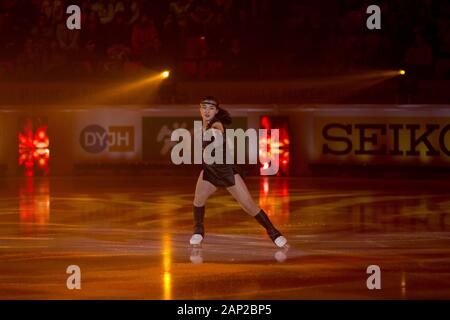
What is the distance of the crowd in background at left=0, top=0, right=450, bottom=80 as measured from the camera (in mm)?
23812

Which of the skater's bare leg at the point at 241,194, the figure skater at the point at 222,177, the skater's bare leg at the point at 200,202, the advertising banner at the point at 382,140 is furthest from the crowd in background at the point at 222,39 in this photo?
the skater's bare leg at the point at 241,194

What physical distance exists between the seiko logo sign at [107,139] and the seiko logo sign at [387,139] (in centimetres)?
520

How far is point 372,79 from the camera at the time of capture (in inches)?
931

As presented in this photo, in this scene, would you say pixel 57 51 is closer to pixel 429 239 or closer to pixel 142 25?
pixel 142 25

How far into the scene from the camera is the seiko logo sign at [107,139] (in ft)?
79.2

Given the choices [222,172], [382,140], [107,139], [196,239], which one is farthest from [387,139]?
[222,172]

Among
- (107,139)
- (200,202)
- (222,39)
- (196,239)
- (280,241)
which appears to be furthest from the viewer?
(222,39)

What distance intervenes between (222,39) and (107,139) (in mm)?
4238

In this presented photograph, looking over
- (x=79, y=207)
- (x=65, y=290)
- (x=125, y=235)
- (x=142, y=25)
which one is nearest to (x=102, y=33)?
(x=142, y=25)

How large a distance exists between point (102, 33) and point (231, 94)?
449cm

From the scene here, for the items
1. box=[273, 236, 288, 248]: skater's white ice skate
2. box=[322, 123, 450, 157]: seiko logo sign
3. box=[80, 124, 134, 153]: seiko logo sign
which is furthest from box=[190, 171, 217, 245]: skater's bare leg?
box=[80, 124, 134, 153]: seiko logo sign

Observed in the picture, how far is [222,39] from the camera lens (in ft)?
82.3

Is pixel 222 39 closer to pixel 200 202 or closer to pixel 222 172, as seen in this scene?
pixel 200 202

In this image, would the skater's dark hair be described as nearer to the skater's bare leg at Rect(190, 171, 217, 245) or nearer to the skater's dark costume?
the skater's dark costume
